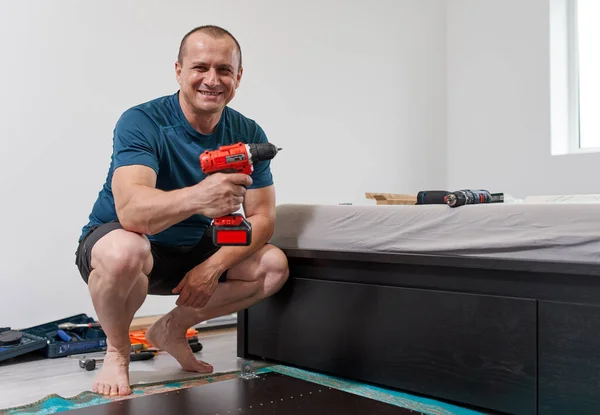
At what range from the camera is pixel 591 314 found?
1546 mm

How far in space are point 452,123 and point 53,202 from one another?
9.19 ft

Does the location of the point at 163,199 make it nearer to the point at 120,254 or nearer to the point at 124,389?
the point at 120,254

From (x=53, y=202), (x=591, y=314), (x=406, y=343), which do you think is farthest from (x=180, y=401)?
(x=53, y=202)

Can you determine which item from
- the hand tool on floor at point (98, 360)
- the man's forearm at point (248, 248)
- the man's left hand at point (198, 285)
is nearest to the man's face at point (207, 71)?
the man's forearm at point (248, 248)

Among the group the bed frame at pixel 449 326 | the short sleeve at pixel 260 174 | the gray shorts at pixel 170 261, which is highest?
the short sleeve at pixel 260 174

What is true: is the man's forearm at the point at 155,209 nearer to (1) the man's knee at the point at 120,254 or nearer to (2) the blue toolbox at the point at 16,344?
(1) the man's knee at the point at 120,254

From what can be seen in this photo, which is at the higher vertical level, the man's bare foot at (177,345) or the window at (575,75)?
the window at (575,75)

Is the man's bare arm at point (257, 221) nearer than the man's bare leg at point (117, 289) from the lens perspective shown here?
No

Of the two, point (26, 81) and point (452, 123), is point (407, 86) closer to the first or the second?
point (452, 123)

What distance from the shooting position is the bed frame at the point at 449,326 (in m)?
1.59

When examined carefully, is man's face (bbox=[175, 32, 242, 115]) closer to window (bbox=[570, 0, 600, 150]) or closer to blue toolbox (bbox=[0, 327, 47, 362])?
blue toolbox (bbox=[0, 327, 47, 362])

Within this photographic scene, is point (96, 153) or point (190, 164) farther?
point (96, 153)

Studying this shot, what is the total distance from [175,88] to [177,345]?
1506 mm

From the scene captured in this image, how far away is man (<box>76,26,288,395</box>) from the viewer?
1790 mm
